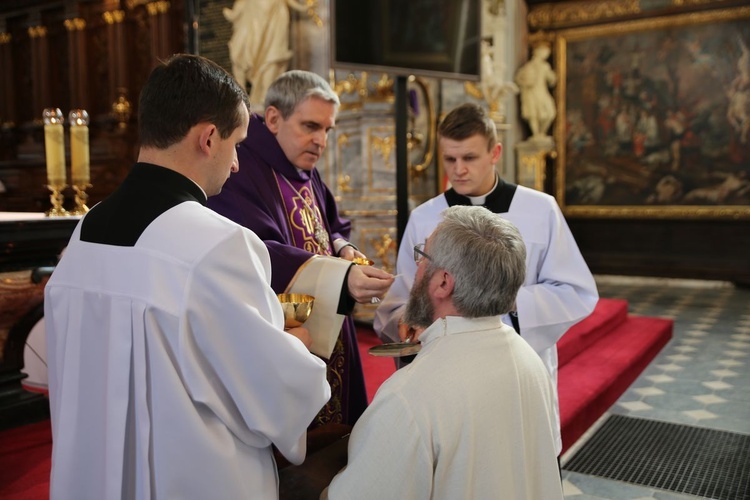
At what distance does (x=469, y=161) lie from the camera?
291cm

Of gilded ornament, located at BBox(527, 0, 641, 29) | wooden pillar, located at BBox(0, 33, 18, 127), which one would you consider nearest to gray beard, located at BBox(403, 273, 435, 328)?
wooden pillar, located at BBox(0, 33, 18, 127)

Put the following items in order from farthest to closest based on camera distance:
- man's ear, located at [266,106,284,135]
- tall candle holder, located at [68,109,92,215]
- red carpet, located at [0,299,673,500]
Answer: tall candle holder, located at [68,109,92,215], red carpet, located at [0,299,673,500], man's ear, located at [266,106,284,135]

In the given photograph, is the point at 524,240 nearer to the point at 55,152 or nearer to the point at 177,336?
the point at 177,336

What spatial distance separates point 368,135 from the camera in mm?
7426

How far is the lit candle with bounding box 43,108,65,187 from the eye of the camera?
3650mm

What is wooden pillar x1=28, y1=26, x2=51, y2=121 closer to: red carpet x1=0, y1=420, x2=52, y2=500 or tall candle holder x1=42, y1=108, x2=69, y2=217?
tall candle holder x1=42, y1=108, x2=69, y2=217

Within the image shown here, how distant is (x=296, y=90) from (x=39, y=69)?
10576 millimetres

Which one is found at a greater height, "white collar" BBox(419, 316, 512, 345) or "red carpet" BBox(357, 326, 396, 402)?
"white collar" BBox(419, 316, 512, 345)

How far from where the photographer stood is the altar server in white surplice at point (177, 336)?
4.92 ft

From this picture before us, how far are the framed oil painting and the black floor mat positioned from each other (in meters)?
8.07

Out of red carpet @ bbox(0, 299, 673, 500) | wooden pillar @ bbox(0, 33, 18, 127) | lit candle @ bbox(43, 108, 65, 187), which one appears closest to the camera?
red carpet @ bbox(0, 299, 673, 500)

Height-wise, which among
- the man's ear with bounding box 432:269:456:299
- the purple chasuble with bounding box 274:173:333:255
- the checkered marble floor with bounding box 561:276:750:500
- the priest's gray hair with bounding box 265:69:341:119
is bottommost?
the checkered marble floor with bounding box 561:276:750:500

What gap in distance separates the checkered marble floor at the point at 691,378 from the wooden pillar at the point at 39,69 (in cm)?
964

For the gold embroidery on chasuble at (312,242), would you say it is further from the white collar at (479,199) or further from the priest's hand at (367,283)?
the white collar at (479,199)
